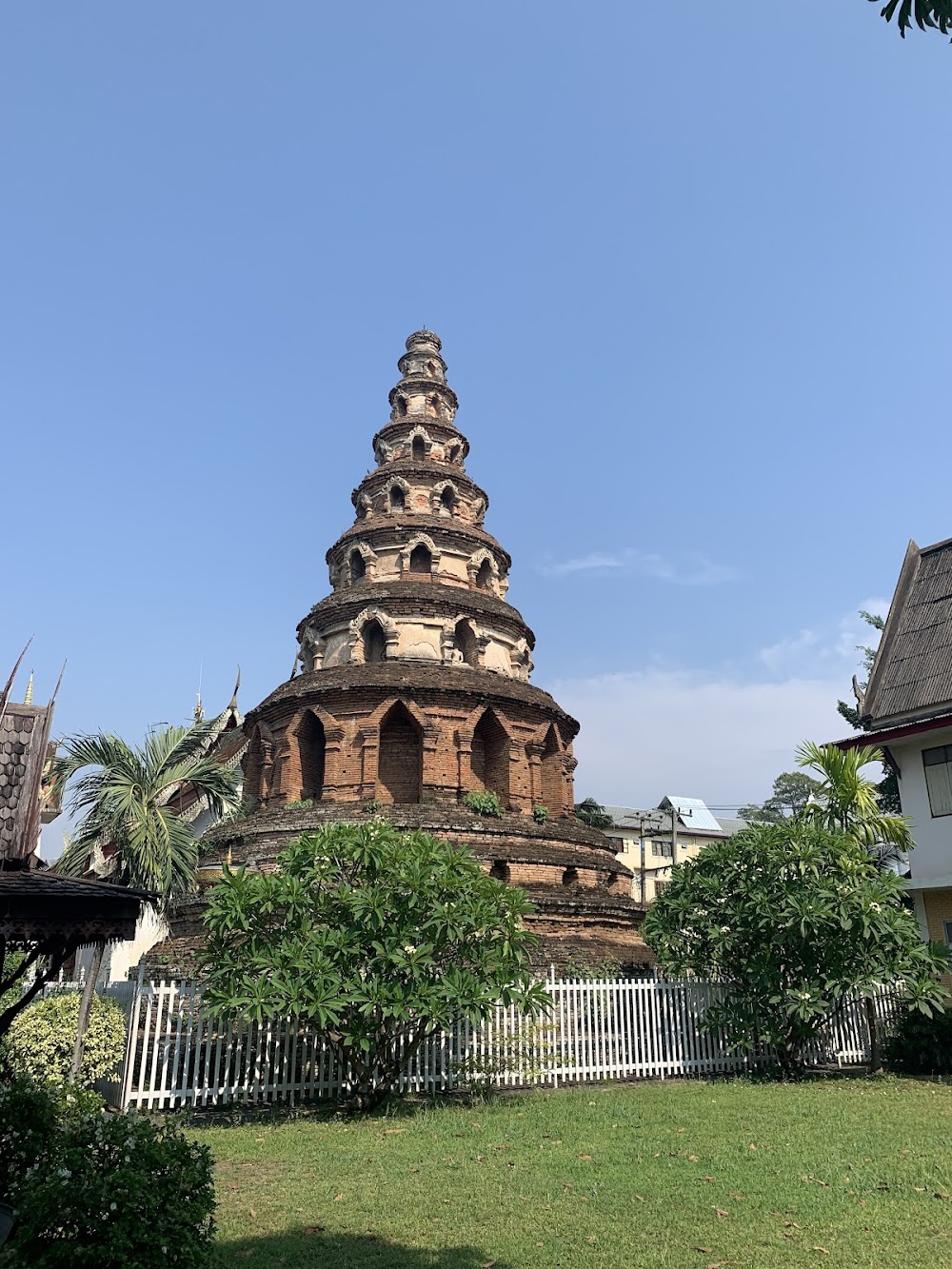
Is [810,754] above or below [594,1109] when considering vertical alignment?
above

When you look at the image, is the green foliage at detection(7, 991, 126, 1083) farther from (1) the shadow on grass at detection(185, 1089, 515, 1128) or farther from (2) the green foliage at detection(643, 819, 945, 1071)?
(2) the green foliage at detection(643, 819, 945, 1071)

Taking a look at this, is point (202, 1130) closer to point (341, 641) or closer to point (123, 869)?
point (123, 869)

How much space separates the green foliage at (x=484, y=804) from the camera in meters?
21.0

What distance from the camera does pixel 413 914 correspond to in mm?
11656

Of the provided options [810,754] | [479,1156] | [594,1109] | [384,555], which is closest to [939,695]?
[810,754]

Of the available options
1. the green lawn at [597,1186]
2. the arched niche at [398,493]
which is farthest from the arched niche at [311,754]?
the green lawn at [597,1186]

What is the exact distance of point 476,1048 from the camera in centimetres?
1338

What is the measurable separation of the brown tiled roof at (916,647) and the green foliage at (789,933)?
4972 mm

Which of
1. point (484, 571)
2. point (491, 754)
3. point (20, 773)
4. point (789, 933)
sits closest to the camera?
point (20, 773)

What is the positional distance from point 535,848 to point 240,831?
6710 millimetres

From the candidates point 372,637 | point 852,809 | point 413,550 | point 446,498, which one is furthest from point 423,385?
point 852,809

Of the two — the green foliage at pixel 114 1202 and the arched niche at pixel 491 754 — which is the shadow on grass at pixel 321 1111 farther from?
the arched niche at pixel 491 754

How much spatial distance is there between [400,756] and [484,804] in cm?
270

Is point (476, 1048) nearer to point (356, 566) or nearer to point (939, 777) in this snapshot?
point (939, 777)
